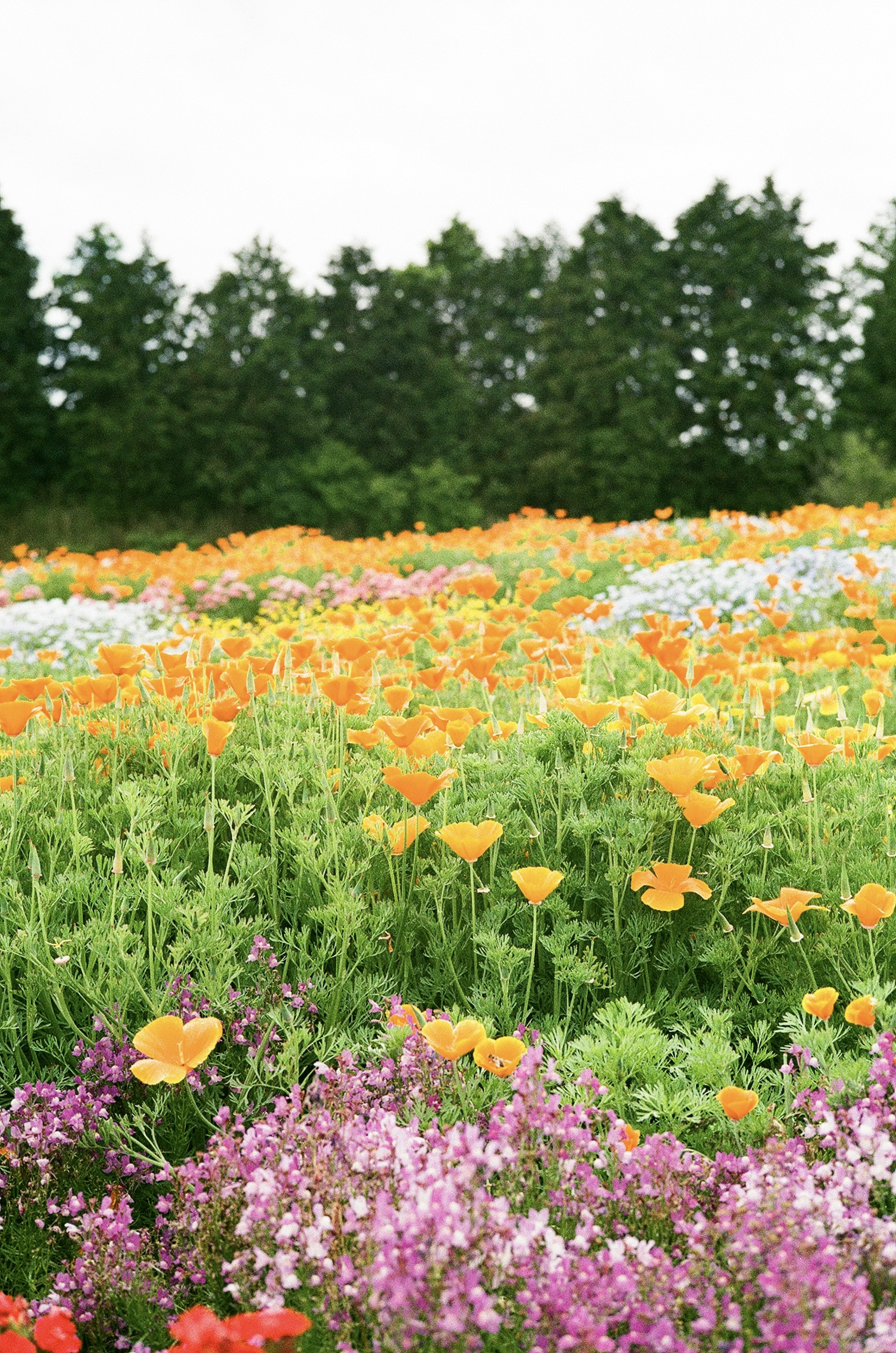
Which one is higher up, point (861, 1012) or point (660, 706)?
point (660, 706)

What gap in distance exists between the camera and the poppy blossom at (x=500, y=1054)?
1.62m

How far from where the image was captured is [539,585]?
468 cm

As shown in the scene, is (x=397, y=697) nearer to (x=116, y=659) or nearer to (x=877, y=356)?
(x=116, y=659)

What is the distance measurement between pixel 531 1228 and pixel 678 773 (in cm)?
101

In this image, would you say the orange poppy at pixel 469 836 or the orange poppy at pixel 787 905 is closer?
the orange poppy at pixel 787 905

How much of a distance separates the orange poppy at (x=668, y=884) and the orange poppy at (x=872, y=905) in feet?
1.25

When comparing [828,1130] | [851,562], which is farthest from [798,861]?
[851,562]

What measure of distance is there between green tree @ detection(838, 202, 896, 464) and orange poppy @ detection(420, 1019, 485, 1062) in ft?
86.8

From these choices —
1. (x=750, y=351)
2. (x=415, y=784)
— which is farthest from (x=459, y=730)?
(x=750, y=351)

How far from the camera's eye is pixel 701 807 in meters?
2.21

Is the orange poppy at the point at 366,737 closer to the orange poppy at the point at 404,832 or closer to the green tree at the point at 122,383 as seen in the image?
the orange poppy at the point at 404,832

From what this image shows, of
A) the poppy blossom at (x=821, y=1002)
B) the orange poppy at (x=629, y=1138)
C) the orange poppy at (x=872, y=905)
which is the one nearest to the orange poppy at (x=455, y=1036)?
the orange poppy at (x=629, y=1138)

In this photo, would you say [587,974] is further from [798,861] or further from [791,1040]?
[798,861]

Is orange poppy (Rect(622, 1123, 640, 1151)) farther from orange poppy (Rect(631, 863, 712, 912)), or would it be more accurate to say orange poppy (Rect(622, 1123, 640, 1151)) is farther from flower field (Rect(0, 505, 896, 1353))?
orange poppy (Rect(631, 863, 712, 912))
